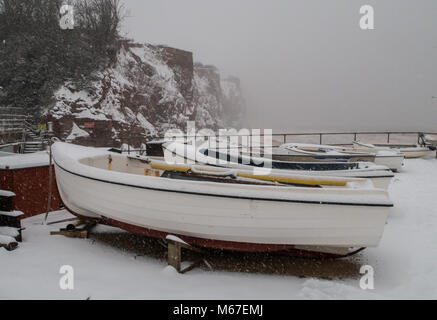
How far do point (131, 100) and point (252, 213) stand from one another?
707 inches

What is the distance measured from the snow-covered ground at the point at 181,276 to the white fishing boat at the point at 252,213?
1.23 feet

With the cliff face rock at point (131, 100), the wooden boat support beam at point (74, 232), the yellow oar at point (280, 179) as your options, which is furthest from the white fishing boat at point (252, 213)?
the cliff face rock at point (131, 100)

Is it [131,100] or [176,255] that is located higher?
[131,100]

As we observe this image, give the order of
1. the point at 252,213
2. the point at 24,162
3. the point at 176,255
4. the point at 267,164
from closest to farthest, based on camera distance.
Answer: the point at 252,213 → the point at 176,255 → the point at 24,162 → the point at 267,164

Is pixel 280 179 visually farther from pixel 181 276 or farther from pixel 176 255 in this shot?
pixel 181 276

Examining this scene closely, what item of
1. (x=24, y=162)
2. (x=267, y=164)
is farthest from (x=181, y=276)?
(x=267, y=164)

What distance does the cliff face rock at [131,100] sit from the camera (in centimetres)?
1548

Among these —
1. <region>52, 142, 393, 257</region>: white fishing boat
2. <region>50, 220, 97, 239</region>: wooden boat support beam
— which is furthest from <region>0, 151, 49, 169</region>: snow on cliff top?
<region>52, 142, 393, 257</region>: white fishing boat

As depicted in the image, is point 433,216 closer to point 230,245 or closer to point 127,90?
point 230,245

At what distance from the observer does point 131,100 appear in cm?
1966

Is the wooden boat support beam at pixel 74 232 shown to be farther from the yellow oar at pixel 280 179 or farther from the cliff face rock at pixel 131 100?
the cliff face rock at pixel 131 100

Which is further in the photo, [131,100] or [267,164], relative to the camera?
[131,100]
